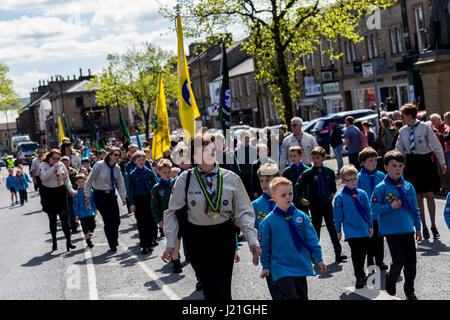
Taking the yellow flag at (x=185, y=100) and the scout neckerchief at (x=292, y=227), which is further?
the yellow flag at (x=185, y=100)

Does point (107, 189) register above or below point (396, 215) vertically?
above

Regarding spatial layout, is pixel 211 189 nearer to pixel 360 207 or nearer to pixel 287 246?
pixel 287 246

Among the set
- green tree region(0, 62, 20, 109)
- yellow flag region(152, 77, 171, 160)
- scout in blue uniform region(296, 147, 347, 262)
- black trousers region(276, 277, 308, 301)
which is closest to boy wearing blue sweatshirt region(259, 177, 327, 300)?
black trousers region(276, 277, 308, 301)

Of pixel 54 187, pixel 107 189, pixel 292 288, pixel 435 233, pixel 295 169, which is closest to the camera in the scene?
pixel 292 288

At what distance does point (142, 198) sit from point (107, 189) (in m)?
0.79

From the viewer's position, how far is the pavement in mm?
8156

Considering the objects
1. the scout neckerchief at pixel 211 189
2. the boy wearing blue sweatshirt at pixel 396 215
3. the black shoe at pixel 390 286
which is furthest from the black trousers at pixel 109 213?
the scout neckerchief at pixel 211 189

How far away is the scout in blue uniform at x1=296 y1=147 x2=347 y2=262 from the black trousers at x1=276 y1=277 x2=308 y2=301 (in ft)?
11.5

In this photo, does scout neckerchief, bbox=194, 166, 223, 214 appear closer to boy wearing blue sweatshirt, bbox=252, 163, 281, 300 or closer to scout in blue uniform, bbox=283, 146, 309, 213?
boy wearing blue sweatshirt, bbox=252, 163, 281, 300

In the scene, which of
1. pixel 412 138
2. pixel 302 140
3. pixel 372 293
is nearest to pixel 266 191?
pixel 372 293

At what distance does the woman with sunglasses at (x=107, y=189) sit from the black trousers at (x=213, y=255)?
7.15m

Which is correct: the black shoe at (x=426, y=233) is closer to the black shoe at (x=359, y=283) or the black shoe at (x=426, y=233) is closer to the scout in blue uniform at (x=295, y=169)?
the scout in blue uniform at (x=295, y=169)

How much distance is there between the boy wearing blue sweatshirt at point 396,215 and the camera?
24.0ft

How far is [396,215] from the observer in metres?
7.42
